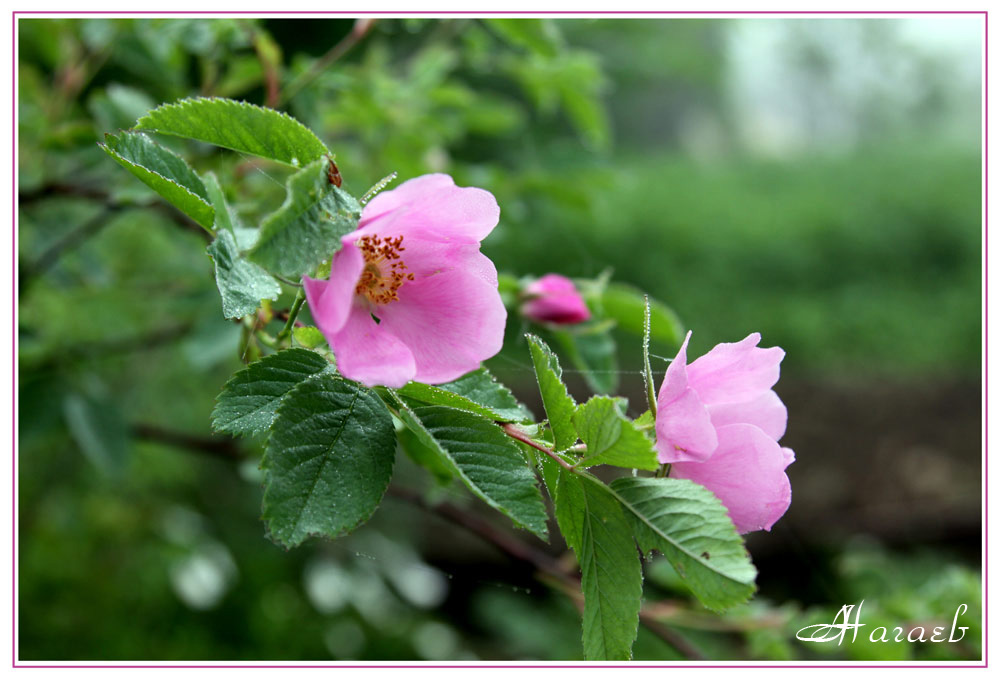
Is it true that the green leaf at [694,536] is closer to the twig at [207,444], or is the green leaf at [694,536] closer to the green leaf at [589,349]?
the green leaf at [589,349]

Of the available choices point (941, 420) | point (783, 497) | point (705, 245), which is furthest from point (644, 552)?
point (705, 245)

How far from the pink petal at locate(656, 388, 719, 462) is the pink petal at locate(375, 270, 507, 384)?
67mm

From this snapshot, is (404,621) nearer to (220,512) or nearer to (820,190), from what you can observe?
(220,512)

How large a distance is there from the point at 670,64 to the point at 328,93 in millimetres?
4226

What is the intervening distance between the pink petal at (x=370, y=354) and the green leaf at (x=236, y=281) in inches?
1.2

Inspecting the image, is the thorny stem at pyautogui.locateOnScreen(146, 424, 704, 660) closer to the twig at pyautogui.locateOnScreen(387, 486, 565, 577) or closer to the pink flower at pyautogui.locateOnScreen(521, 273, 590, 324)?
the twig at pyautogui.locateOnScreen(387, 486, 565, 577)

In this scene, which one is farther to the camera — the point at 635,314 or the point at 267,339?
the point at 635,314

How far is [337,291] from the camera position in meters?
0.26

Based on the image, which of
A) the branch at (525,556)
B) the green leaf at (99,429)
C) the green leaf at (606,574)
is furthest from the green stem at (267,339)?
the green leaf at (99,429)

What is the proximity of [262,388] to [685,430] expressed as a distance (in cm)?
16

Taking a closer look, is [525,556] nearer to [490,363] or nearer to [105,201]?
[490,363]

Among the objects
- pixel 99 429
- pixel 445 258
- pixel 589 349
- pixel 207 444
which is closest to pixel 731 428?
pixel 445 258
